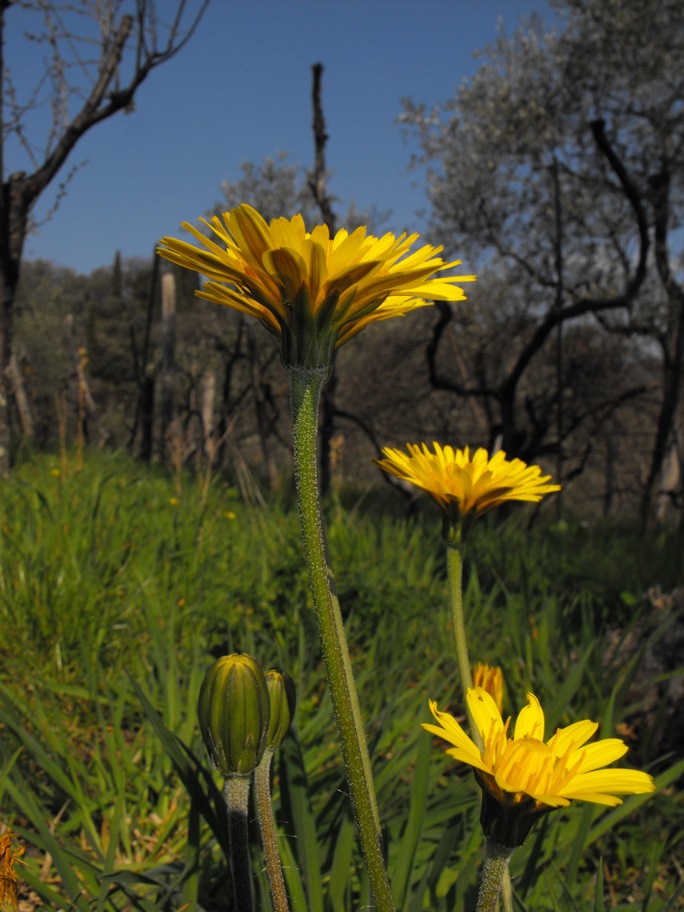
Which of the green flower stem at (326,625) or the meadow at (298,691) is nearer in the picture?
the green flower stem at (326,625)

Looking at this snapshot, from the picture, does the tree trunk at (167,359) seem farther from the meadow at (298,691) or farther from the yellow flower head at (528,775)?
the yellow flower head at (528,775)

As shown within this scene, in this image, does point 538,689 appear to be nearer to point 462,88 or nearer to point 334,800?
point 334,800

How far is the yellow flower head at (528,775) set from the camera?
56 centimetres

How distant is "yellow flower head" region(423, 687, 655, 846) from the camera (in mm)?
562

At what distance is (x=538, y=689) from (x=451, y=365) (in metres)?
11.9

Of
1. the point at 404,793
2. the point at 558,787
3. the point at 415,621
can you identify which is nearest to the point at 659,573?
the point at 415,621

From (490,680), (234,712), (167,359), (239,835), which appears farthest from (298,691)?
(167,359)

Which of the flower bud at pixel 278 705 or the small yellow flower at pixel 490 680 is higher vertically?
the flower bud at pixel 278 705

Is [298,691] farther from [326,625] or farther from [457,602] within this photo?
[326,625]

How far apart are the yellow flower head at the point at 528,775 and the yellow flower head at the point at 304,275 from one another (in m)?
0.33

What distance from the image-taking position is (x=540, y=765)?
0.59 m

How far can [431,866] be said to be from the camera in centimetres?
105

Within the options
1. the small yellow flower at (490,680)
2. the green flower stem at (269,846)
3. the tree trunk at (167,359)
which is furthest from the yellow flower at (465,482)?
the tree trunk at (167,359)

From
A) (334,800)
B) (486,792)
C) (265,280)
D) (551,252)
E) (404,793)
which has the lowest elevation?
(404,793)
